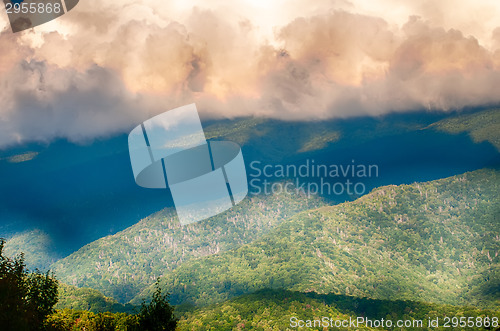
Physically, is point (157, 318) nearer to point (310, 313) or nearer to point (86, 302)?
point (310, 313)

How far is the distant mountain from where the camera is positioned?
116 meters

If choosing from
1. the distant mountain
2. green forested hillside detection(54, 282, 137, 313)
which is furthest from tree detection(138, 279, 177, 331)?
green forested hillside detection(54, 282, 137, 313)

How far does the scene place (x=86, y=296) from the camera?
168 m

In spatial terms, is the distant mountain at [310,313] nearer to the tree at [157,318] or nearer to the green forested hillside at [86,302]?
the green forested hillside at [86,302]

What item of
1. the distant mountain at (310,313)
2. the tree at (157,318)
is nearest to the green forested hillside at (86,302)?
the distant mountain at (310,313)

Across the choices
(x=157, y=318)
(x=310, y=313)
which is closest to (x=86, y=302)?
(x=310, y=313)

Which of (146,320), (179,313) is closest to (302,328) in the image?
(179,313)

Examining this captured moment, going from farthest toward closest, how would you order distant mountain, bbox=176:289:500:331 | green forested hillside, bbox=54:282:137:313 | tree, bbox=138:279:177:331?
green forested hillside, bbox=54:282:137:313, distant mountain, bbox=176:289:500:331, tree, bbox=138:279:177:331

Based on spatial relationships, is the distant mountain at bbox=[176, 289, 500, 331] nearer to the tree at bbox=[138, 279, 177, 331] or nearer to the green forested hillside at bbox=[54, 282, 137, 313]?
the green forested hillside at bbox=[54, 282, 137, 313]

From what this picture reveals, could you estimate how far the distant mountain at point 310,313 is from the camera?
380 ft

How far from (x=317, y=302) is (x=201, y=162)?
421ft

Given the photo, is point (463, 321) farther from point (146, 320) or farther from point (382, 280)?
point (146, 320)

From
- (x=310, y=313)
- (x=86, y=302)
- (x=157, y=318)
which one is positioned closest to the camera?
(x=157, y=318)

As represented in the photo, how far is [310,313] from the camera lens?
124m
